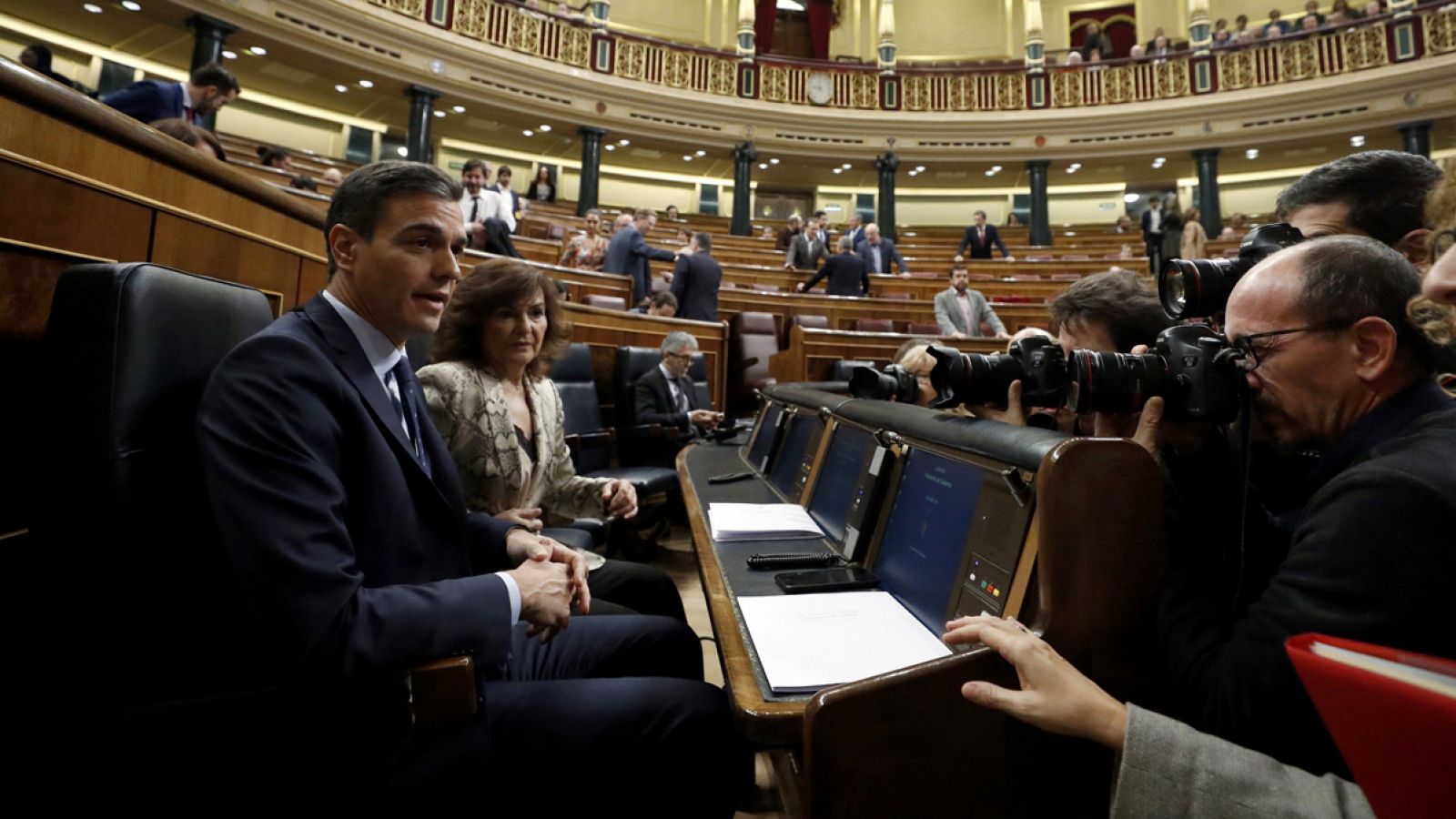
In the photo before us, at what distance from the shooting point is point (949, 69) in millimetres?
10555

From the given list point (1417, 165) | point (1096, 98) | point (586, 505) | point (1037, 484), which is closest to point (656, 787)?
point (1037, 484)

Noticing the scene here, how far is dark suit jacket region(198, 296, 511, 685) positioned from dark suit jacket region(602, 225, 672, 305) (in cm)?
432

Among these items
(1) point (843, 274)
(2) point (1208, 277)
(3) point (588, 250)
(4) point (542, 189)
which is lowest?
(2) point (1208, 277)

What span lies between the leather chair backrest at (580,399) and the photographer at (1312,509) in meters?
2.44

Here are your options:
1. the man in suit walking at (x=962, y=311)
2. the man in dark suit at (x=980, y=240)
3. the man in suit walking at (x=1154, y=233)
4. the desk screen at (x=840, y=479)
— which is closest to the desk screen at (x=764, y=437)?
the desk screen at (x=840, y=479)

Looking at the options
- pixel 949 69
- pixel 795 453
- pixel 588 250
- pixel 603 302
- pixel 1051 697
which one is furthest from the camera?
pixel 949 69

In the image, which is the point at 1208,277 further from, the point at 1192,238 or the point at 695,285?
the point at 1192,238

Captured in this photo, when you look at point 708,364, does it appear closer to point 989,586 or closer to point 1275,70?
point 989,586

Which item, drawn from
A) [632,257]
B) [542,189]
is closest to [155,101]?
[632,257]

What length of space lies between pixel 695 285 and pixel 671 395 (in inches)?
66.7

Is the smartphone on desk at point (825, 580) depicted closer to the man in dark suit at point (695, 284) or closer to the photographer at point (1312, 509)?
the photographer at point (1312, 509)

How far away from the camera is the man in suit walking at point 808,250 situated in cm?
705

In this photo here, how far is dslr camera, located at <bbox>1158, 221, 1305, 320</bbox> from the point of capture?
0.95 m

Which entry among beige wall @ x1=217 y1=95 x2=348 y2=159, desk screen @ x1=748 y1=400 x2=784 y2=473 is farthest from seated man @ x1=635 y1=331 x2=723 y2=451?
beige wall @ x1=217 y1=95 x2=348 y2=159
